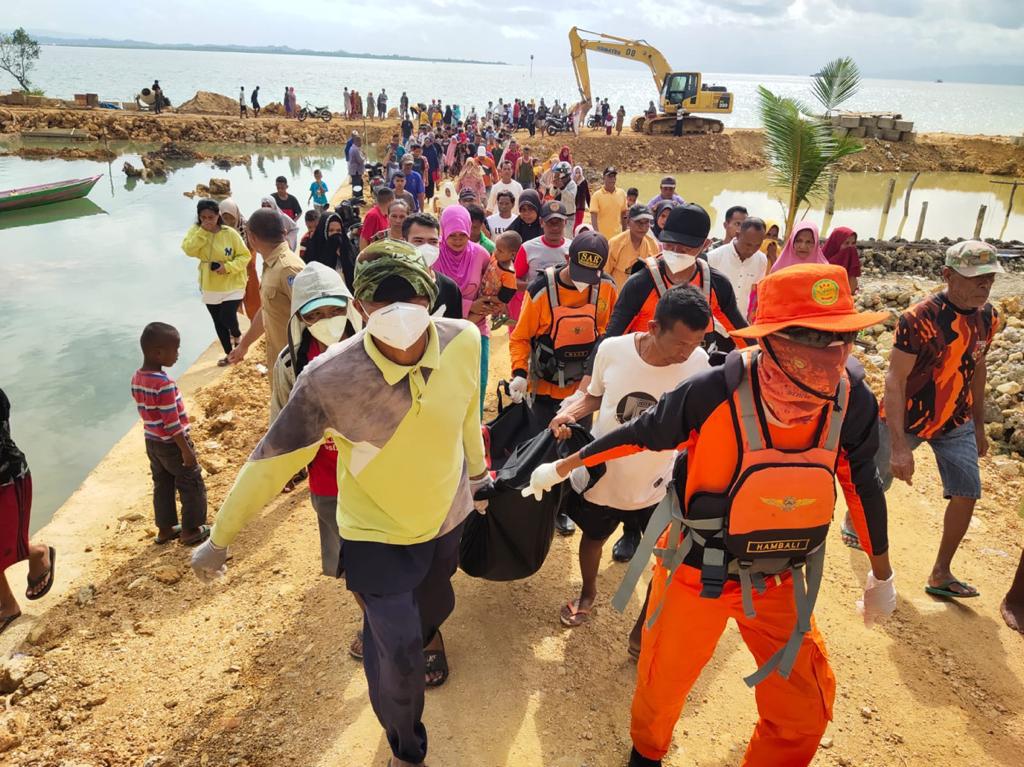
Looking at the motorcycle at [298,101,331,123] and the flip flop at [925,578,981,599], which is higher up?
the motorcycle at [298,101,331,123]

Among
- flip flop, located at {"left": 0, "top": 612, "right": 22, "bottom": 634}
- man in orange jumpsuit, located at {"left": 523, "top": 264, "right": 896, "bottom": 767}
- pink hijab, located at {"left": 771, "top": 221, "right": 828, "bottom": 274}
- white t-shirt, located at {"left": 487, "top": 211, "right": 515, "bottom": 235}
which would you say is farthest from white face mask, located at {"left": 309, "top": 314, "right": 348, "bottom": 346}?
white t-shirt, located at {"left": 487, "top": 211, "right": 515, "bottom": 235}

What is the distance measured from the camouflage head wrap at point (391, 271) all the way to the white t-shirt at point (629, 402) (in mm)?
985

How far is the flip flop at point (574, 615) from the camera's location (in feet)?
11.5

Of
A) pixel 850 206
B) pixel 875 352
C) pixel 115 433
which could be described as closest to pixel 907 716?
pixel 875 352

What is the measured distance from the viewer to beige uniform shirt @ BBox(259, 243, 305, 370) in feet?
14.1

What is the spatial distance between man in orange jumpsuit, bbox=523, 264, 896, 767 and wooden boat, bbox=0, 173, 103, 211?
19.0 metres

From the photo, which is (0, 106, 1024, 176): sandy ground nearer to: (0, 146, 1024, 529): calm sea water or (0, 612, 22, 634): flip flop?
(0, 146, 1024, 529): calm sea water

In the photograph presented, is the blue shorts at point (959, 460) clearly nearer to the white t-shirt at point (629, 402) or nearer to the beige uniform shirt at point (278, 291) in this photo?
the white t-shirt at point (629, 402)

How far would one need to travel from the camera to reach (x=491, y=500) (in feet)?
10.4

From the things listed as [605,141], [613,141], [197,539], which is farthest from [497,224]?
[613,141]

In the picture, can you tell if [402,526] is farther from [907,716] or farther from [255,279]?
[255,279]

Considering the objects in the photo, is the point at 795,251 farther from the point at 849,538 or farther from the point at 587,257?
the point at 587,257

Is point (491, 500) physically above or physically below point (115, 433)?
above

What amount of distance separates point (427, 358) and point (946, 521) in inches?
129
